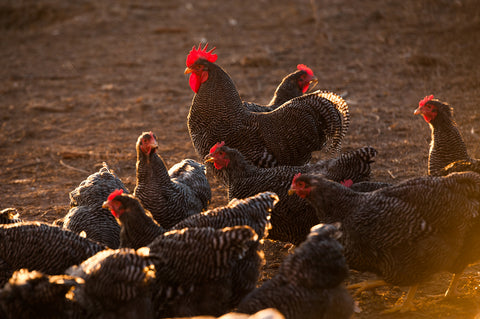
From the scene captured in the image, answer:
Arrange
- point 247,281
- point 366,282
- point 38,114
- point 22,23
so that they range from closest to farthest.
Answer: point 247,281 → point 366,282 → point 38,114 → point 22,23

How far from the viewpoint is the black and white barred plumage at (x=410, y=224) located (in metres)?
4.42

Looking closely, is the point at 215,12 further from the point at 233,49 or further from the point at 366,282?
the point at 366,282

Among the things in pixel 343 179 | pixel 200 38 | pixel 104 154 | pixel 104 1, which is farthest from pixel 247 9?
pixel 343 179

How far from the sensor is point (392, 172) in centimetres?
721

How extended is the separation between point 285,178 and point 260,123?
1297 mm

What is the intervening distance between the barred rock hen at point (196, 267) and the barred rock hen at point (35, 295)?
2.27 ft

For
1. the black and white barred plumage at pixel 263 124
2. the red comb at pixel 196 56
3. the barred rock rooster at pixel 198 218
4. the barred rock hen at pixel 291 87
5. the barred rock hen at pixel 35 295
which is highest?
the red comb at pixel 196 56

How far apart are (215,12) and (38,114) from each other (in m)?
7.71

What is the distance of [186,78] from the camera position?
11938 millimetres

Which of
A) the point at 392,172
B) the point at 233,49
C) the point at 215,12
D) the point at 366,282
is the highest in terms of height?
the point at 215,12

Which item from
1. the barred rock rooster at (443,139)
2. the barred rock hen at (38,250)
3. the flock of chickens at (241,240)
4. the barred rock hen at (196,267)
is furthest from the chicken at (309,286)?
the barred rock rooster at (443,139)

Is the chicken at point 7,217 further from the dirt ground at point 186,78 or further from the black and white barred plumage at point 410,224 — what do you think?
the black and white barred plumage at point 410,224

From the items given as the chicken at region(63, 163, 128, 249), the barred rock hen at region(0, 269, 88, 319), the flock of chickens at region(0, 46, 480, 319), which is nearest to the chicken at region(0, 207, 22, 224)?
the flock of chickens at region(0, 46, 480, 319)

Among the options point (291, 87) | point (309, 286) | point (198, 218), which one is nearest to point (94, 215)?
point (198, 218)
